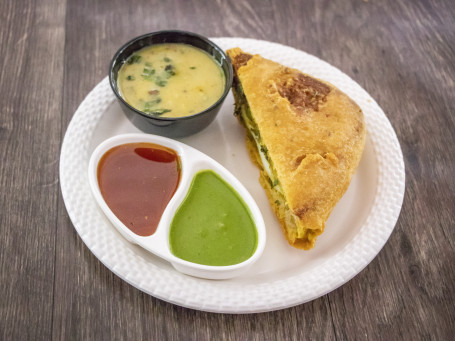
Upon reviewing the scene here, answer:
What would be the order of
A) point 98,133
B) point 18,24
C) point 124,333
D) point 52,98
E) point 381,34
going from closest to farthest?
point 124,333 < point 98,133 < point 52,98 < point 18,24 < point 381,34

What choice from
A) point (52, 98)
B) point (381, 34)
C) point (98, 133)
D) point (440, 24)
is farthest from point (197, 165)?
point (440, 24)

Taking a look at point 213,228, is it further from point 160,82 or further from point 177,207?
point 160,82

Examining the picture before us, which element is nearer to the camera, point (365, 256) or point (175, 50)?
point (365, 256)

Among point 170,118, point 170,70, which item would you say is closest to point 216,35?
point 170,70

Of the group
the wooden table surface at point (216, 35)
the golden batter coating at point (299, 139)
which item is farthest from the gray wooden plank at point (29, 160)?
the golden batter coating at point (299, 139)

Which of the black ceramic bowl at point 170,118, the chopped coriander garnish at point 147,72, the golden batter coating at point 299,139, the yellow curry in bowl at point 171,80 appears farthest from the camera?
the chopped coriander garnish at point 147,72

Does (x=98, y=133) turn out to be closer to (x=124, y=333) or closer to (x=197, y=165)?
(x=197, y=165)

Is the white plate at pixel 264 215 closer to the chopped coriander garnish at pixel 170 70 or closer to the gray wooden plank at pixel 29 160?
the gray wooden plank at pixel 29 160
